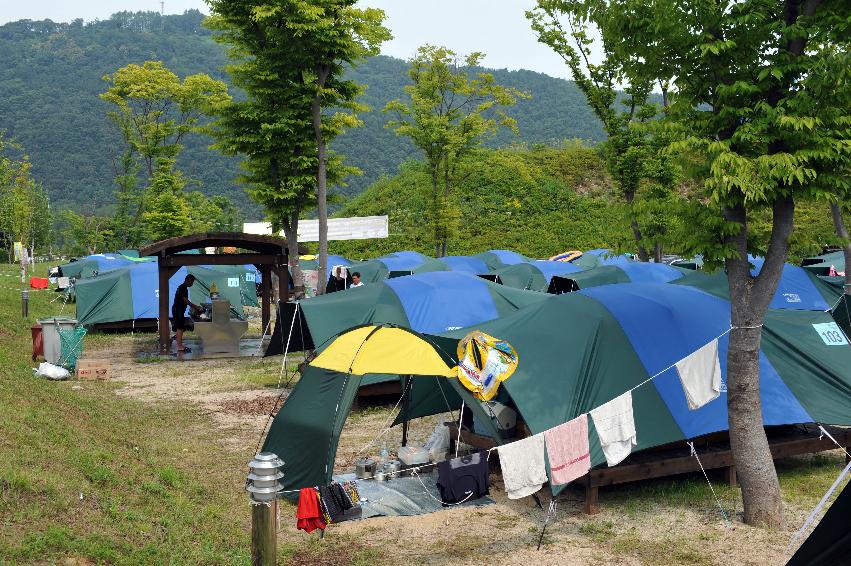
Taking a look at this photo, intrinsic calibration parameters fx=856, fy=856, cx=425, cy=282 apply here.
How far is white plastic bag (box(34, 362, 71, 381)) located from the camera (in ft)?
48.9

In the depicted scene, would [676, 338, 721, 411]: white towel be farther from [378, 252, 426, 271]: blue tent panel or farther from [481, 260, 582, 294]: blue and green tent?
[378, 252, 426, 271]: blue tent panel

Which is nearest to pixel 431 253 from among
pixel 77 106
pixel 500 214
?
pixel 500 214

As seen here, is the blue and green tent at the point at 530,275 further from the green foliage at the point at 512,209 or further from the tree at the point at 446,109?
the green foliage at the point at 512,209

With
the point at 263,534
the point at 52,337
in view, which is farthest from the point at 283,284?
the point at 263,534

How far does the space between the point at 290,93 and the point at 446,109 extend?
48.0 feet

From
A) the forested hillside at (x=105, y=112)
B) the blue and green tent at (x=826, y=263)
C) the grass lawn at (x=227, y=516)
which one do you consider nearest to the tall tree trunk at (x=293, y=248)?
the grass lawn at (x=227, y=516)

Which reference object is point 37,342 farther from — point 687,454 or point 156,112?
point 156,112

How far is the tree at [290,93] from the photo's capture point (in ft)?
61.5

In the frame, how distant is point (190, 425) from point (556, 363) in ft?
19.0

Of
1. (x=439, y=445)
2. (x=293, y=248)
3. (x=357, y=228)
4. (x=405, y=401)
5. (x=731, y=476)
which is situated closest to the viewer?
(x=731, y=476)

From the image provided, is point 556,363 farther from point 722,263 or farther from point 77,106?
point 77,106

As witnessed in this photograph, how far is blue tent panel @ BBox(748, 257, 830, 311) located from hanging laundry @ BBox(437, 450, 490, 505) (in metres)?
11.5

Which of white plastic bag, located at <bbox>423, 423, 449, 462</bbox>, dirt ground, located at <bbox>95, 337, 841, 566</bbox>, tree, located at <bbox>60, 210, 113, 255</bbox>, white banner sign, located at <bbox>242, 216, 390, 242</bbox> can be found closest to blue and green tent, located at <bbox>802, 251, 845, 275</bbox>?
dirt ground, located at <bbox>95, 337, 841, 566</bbox>

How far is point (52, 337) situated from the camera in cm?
1625
